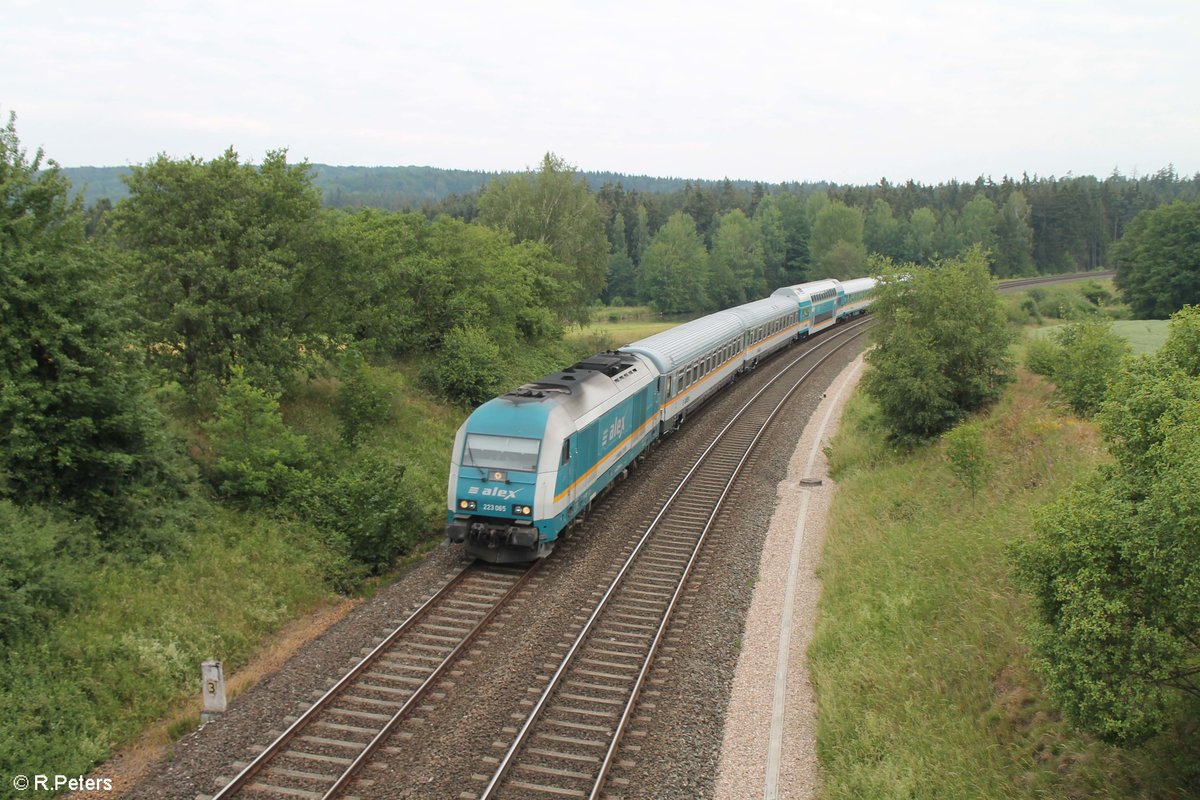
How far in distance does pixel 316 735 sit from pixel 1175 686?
1049 cm

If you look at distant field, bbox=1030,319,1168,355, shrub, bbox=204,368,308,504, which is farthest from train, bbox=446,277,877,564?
distant field, bbox=1030,319,1168,355

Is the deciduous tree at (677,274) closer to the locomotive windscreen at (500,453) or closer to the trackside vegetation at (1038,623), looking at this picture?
the trackside vegetation at (1038,623)

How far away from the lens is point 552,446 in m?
17.2

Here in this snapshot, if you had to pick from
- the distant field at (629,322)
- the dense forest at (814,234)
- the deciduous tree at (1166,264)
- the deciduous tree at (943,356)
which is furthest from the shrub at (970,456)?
the dense forest at (814,234)

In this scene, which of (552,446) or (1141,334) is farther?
(1141,334)

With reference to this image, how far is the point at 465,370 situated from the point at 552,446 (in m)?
14.8

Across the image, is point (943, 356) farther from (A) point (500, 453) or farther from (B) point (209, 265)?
(B) point (209, 265)

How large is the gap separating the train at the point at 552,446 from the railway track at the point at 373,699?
1.13 metres

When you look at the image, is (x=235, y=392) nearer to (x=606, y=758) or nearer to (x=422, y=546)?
(x=422, y=546)

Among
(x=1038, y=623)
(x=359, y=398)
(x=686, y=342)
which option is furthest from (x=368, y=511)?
(x=686, y=342)

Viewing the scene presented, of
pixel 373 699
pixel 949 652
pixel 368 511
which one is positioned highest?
pixel 368 511

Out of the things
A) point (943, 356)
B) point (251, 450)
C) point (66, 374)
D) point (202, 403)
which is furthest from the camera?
point (943, 356)

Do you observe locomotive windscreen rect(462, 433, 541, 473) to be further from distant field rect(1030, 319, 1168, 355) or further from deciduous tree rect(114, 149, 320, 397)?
distant field rect(1030, 319, 1168, 355)

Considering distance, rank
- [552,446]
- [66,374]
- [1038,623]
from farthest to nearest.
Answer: [552,446] → [66,374] → [1038,623]
